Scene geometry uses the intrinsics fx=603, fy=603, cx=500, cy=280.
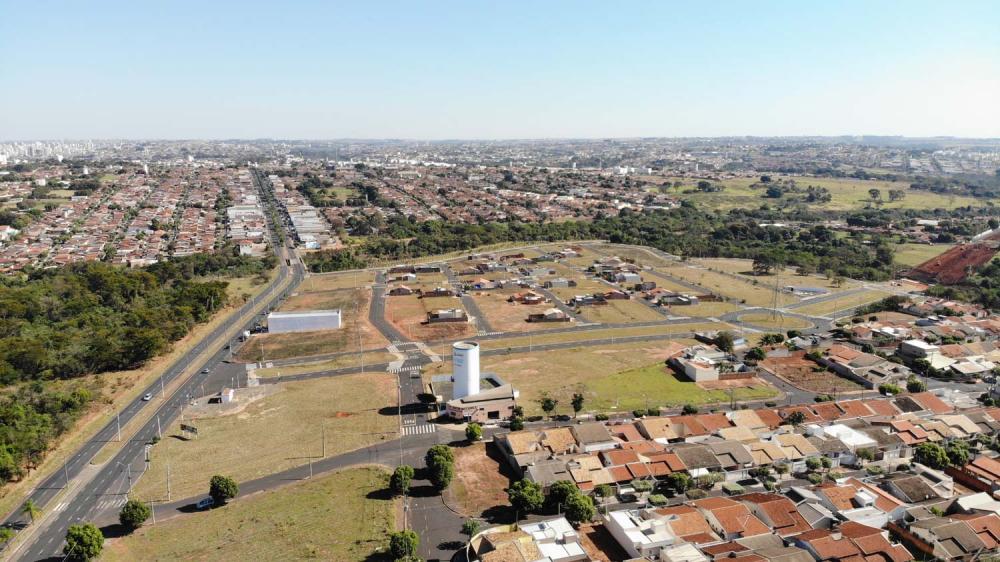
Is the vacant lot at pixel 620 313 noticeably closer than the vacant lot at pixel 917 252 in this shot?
Yes

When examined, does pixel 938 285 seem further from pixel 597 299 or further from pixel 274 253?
pixel 274 253

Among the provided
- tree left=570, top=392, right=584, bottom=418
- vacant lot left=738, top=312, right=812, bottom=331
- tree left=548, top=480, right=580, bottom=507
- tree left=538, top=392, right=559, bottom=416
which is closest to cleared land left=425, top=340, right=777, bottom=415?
tree left=538, top=392, right=559, bottom=416

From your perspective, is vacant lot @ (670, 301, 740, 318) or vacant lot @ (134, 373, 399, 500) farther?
vacant lot @ (670, 301, 740, 318)

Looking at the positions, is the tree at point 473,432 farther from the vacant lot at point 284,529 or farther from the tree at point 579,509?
the tree at point 579,509

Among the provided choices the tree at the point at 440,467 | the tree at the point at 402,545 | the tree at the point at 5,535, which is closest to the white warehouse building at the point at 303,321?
the tree at the point at 440,467

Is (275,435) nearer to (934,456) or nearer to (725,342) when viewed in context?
(725,342)

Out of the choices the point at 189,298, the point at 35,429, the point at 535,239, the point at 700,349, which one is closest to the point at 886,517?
the point at 700,349

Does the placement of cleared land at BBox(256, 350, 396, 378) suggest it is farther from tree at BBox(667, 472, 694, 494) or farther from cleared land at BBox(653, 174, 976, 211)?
cleared land at BBox(653, 174, 976, 211)
